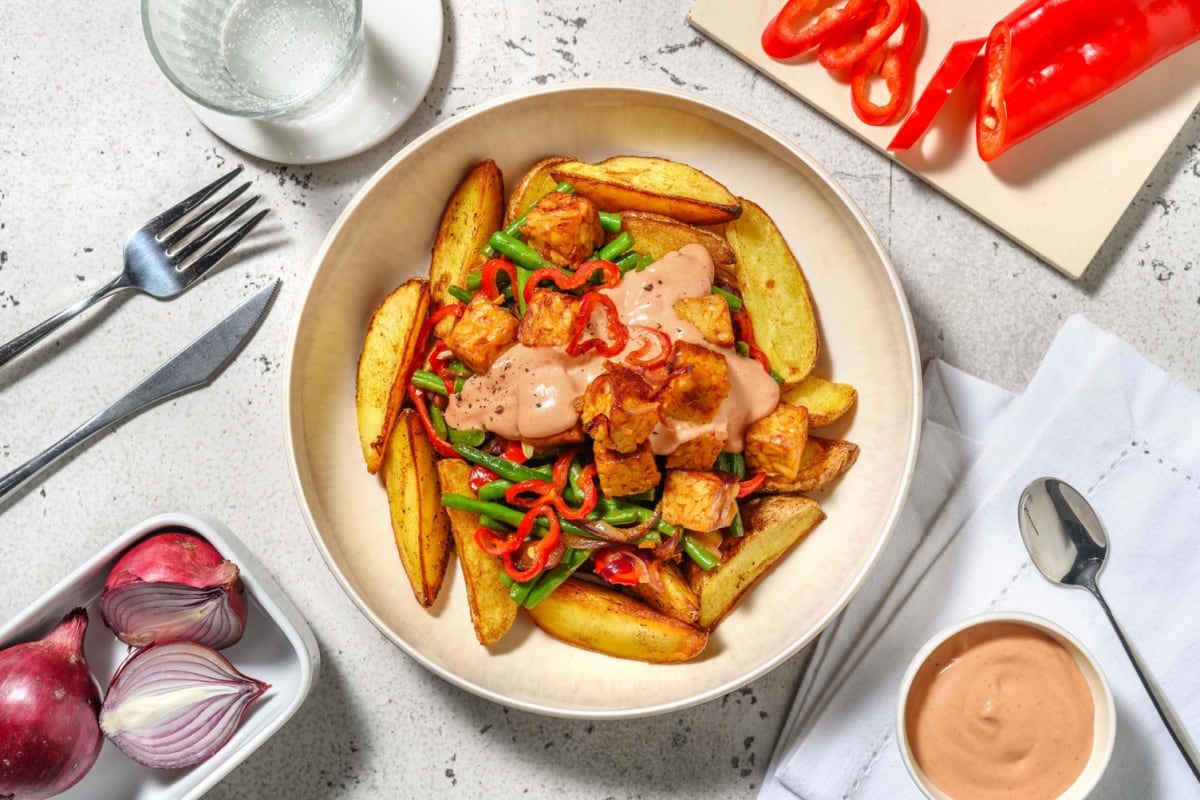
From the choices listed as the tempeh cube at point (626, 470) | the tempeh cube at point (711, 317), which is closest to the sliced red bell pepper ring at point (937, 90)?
the tempeh cube at point (711, 317)

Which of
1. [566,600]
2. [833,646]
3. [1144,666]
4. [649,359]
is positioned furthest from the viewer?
[833,646]

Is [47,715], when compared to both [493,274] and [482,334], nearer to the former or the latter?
[482,334]

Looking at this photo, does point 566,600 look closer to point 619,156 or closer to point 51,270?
point 619,156

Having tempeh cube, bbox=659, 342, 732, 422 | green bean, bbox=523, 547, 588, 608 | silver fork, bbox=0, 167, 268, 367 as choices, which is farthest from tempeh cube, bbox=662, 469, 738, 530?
silver fork, bbox=0, 167, 268, 367

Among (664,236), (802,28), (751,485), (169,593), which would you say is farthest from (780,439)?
(169,593)

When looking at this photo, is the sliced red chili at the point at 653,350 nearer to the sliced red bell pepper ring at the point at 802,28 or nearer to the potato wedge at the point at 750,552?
the potato wedge at the point at 750,552

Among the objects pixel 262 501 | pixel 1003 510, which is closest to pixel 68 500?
pixel 262 501
